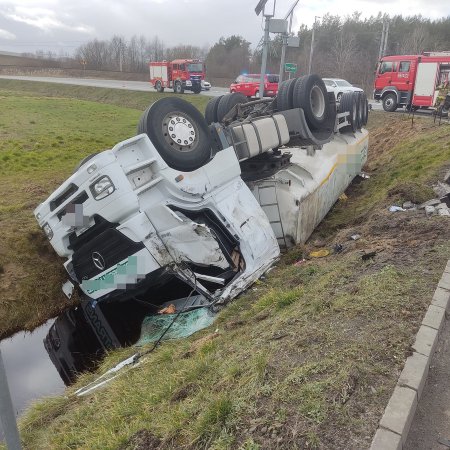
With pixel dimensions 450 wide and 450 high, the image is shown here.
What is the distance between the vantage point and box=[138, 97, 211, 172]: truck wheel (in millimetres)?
5031

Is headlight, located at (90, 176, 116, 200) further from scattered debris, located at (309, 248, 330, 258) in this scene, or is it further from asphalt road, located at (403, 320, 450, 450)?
asphalt road, located at (403, 320, 450, 450)

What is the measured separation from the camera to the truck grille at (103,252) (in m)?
4.68

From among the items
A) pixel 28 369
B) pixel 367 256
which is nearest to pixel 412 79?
pixel 367 256

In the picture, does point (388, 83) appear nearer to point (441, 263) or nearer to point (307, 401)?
point (441, 263)

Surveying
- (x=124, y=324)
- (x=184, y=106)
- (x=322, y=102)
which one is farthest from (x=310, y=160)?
(x=124, y=324)

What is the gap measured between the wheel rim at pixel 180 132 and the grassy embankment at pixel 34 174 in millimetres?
3161

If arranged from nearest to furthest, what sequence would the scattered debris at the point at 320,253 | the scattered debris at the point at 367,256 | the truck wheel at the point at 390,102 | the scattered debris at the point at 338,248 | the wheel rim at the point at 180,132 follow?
the scattered debris at the point at 367,256 → the wheel rim at the point at 180,132 → the scattered debris at the point at 338,248 → the scattered debris at the point at 320,253 → the truck wheel at the point at 390,102

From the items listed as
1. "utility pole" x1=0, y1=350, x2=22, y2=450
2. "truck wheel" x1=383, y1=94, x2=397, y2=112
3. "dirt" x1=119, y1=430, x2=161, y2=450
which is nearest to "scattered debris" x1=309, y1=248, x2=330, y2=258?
"dirt" x1=119, y1=430, x2=161, y2=450

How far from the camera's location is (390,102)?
17875 millimetres

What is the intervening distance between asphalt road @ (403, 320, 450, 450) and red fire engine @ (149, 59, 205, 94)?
2679 cm

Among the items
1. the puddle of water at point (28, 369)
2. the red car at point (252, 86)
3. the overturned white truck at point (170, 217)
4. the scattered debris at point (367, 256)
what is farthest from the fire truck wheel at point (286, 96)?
the red car at point (252, 86)

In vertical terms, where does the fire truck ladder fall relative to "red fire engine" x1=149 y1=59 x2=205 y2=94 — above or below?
below

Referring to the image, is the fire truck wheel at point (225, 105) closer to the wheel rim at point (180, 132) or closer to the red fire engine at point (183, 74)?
the wheel rim at point (180, 132)

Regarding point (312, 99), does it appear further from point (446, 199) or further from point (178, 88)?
point (178, 88)
